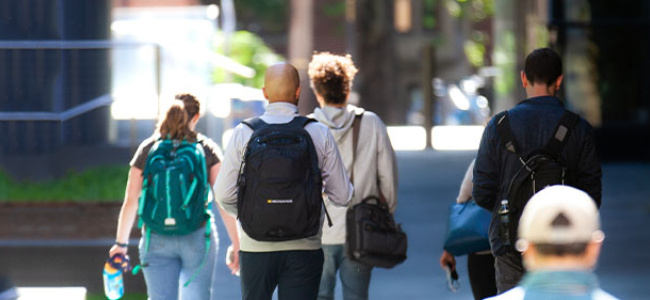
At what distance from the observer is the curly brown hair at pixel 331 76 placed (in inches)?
246

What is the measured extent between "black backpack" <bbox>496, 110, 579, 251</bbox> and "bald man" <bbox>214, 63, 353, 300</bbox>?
27.8 inches

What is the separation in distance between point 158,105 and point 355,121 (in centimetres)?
718

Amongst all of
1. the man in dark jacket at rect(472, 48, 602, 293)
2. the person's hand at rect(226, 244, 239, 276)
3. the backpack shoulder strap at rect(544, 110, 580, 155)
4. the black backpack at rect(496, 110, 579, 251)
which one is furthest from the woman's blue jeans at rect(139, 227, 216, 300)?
the backpack shoulder strap at rect(544, 110, 580, 155)

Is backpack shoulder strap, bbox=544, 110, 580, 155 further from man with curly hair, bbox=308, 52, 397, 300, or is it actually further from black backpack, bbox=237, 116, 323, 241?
man with curly hair, bbox=308, 52, 397, 300

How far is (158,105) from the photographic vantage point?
1327cm

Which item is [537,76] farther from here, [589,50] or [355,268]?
[589,50]

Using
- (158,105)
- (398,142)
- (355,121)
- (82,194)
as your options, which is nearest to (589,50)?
(398,142)

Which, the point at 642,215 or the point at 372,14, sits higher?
the point at 372,14

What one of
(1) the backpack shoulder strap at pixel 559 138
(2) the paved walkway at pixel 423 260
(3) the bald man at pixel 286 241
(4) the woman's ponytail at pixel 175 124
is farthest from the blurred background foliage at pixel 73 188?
(1) the backpack shoulder strap at pixel 559 138

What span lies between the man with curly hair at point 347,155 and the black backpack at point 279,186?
1.12 m

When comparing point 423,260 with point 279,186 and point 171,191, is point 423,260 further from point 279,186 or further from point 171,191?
point 279,186

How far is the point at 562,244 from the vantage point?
9.14 feet

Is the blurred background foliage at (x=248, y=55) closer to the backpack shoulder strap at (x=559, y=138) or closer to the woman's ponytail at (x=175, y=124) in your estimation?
the woman's ponytail at (x=175, y=124)

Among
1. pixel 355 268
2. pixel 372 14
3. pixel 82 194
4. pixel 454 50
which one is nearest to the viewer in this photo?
pixel 355 268
